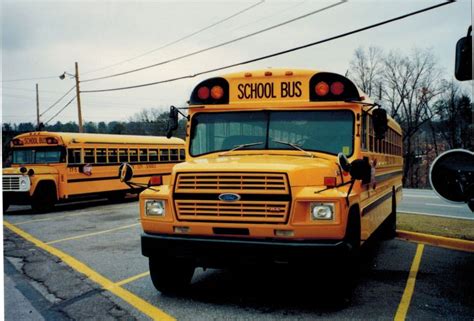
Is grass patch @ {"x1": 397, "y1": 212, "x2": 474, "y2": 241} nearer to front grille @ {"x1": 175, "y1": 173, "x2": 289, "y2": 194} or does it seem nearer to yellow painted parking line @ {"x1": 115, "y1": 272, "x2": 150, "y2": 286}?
front grille @ {"x1": 175, "y1": 173, "x2": 289, "y2": 194}

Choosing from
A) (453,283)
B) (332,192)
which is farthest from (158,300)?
(453,283)

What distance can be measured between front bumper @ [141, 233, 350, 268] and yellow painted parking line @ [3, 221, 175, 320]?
46 cm

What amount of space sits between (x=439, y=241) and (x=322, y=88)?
3.52 metres

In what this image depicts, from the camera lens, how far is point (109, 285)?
179 inches

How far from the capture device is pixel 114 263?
5500 millimetres

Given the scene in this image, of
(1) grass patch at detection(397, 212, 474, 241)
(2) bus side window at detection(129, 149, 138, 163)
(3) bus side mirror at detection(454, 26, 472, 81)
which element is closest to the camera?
(3) bus side mirror at detection(454, 26, 472, 81)

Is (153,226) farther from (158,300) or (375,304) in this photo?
(375,304)

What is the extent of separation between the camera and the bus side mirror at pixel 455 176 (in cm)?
425

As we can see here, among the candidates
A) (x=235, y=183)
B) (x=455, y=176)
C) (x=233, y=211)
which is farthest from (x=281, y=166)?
(x=455, y=176)

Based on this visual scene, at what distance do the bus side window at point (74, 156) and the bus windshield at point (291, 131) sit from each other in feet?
27.9

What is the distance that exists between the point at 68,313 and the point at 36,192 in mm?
8097

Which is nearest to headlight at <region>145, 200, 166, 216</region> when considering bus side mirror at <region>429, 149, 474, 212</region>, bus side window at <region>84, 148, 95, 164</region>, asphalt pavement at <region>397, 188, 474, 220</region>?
bus side mirror at <region>429, 149, 474, 212</region>

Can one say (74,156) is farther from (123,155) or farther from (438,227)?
(438,227)

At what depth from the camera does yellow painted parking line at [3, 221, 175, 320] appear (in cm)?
372
